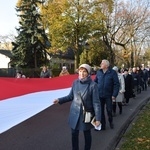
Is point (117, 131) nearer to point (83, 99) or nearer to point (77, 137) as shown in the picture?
point (77, 137)

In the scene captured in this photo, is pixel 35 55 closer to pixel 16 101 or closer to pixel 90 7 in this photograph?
pixel 90 7

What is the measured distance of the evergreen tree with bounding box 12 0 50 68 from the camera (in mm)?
47531

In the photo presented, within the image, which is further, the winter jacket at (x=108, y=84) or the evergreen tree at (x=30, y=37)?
the evergreen tree at (x=30, y=37)

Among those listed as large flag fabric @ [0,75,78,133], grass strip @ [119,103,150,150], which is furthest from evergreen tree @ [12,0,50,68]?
large flag fabric @ [0,75,78,133]

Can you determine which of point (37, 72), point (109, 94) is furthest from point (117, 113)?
point (37, 72)

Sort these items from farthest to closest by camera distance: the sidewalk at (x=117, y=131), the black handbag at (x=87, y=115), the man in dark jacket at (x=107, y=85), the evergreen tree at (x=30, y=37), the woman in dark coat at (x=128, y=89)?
1. the evergreen tree at (x=30, y=37)
2. the woman in dark coat at (x=128, y=89)
3. the man in dark jacket at (x=107, y=85)
4. the sidewalk at (x=117, y=131)
5. the black handbag at (x=87, y=115)

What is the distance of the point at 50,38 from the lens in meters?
49.8

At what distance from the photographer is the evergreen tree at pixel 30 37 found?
47531 millimetres

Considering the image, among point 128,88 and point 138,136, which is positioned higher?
point 128,88

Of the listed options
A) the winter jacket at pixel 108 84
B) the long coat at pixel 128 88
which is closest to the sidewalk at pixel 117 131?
the winter jacket at pixel 108 84

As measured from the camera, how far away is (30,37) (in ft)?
158

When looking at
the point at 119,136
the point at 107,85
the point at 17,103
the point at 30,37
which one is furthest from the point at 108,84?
the point at 30,37

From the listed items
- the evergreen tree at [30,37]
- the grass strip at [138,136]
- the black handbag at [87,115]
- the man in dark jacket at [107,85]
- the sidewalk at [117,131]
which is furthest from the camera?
the evergreen tree at [30,37]

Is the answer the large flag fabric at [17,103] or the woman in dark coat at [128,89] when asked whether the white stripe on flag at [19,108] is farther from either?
the woman in dark coat at [128,89]
